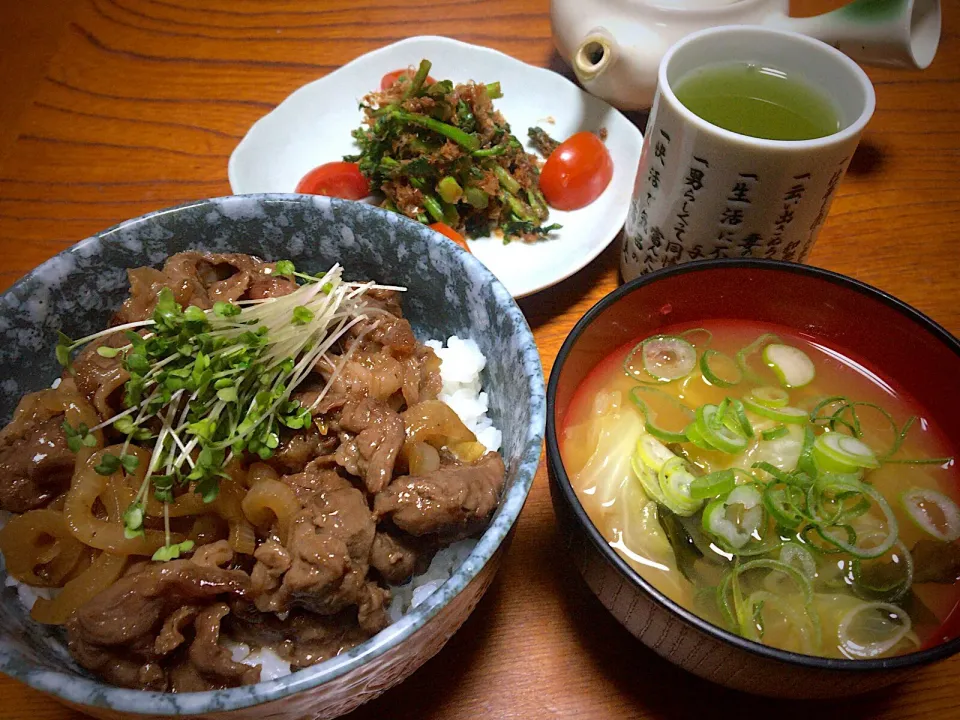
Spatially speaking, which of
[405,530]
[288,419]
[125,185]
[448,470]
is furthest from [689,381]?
[125,185]

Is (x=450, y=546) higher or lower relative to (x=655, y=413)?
lower

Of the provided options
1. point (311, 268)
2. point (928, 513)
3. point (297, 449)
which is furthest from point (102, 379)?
point (928, 513)

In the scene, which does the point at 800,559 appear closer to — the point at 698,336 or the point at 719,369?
the point at 719,369

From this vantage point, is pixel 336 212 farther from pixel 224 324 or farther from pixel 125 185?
pixel 125 185

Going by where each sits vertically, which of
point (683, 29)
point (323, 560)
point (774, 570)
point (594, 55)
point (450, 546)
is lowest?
point (450, 546)

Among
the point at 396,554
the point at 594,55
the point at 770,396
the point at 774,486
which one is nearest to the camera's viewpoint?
the point at 396,554

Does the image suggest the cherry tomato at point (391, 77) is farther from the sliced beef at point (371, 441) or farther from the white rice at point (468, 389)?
the sliced beef at point (371, 441)

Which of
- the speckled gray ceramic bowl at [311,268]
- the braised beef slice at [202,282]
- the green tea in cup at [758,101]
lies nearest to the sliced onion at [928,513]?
the speckled gray ceramic bowl at [311,268]
